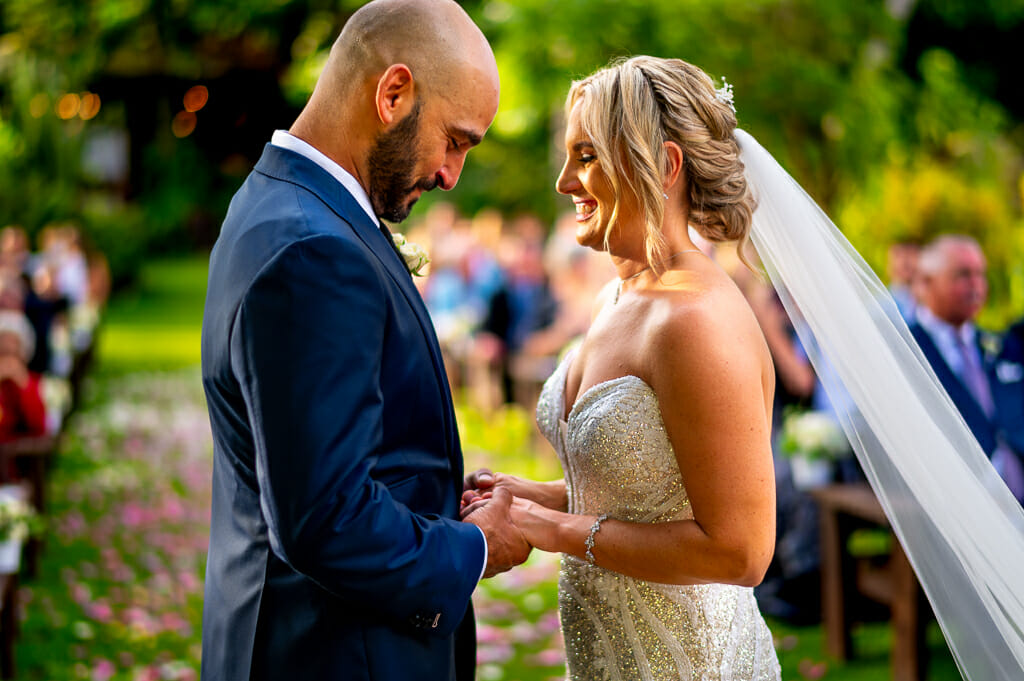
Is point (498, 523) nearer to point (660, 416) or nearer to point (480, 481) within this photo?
point (480, 481)

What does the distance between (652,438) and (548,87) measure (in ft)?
23.4

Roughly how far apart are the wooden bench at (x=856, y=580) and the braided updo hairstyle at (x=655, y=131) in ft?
10.9

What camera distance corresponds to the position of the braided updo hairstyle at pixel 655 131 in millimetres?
2469

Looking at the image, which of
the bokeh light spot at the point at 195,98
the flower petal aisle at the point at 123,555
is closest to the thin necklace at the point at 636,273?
the flower petal aisle at the point at 123,555

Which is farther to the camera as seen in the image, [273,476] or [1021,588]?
[1021,588]

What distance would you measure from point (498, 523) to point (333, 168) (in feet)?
2.87

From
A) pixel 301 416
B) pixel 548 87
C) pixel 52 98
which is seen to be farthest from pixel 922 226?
pixel 52 98

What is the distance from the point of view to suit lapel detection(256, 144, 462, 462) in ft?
6.77

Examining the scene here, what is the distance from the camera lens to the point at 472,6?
11.1 meters

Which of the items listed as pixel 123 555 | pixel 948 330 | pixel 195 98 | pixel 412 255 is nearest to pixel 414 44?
pixel 412 255

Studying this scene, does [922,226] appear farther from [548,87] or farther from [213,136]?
[213,136]

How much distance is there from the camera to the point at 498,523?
2.32 metres

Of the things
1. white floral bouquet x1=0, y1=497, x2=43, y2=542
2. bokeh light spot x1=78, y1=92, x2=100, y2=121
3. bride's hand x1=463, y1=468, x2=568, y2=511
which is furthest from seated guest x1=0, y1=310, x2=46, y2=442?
bokeh light spot x1=78, y1=92, x2=100, y2=121

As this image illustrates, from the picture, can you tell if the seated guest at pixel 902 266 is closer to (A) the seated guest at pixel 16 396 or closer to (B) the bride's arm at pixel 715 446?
(B) the bride's arm at pixel 715 446
